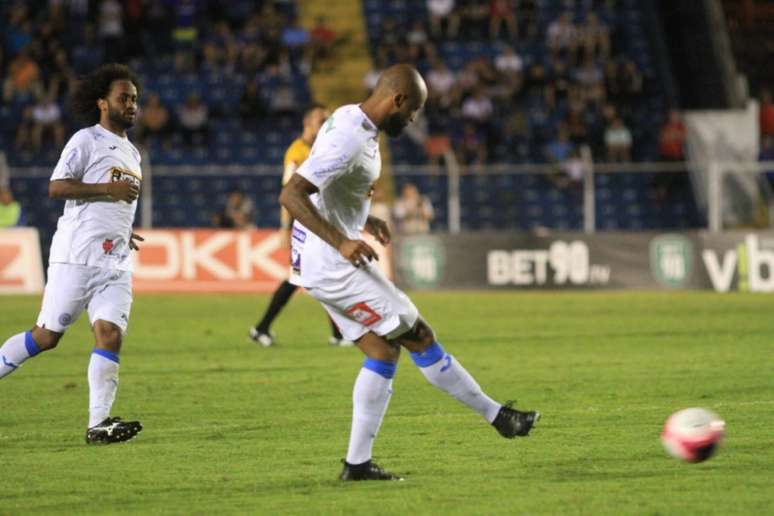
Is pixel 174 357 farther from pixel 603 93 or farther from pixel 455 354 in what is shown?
pixel 603 93

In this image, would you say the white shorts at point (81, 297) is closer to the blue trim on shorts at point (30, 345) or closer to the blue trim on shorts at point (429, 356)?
the blue trim on shorts at point (30, 345)

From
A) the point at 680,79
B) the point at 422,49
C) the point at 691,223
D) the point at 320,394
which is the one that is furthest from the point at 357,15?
the point at 320,394

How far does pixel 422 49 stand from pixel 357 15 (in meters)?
2.75

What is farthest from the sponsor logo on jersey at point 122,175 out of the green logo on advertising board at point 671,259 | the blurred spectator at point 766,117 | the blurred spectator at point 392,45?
the blurred spectator at point 766,117

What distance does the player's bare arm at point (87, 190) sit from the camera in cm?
927

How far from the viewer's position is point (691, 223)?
29.0m

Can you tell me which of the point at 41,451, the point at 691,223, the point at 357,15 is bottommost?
the point at 691,223

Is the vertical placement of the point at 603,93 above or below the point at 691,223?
above

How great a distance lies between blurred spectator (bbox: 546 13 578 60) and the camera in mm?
32281

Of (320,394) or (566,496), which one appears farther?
(320,394)

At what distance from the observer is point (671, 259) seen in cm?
2488

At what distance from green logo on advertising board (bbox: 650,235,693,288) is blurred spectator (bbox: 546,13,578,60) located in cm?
844

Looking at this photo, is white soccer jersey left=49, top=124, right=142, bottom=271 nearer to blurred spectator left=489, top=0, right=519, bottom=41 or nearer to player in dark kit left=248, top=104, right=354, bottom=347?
player in dark kit left=248, top=104, right=354, bottom=347

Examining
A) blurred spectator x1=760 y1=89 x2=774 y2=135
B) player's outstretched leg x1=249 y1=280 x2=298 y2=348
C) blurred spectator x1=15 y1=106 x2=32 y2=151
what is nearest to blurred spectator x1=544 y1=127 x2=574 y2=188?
blurred spectator x1=760 y1=89 x2=774 y2=135
